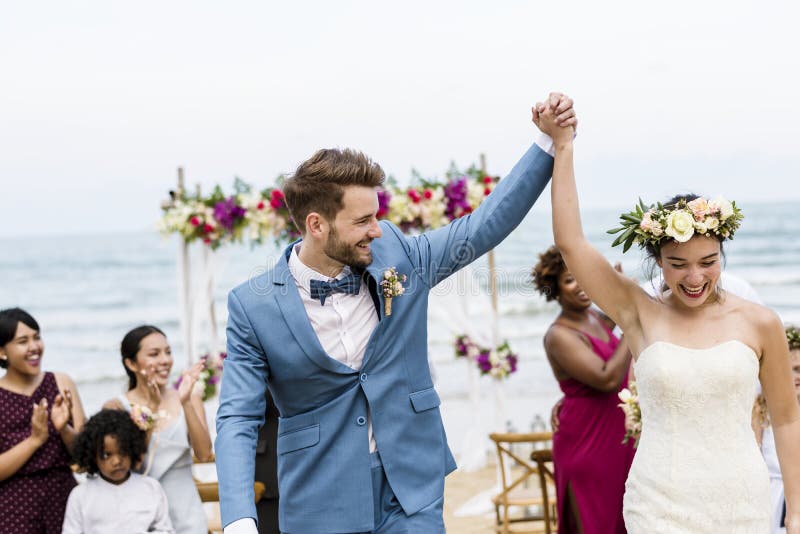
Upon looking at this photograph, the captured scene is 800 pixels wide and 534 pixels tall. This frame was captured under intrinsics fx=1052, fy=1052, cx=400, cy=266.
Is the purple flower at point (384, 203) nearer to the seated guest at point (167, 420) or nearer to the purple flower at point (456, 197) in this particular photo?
the purple flower at point (456, 197)

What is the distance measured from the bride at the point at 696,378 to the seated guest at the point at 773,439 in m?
1.45

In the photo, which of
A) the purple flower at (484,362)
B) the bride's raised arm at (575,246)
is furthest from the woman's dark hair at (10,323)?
the purple flower at (484,362)

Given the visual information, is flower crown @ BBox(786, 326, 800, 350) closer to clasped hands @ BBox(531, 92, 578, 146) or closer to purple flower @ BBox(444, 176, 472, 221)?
clasped hands @ BBox(531, 92, 578, 146)

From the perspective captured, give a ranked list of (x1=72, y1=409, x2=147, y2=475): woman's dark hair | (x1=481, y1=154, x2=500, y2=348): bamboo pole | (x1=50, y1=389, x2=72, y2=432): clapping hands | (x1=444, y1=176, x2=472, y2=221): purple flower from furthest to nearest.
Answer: (x1=481, y1=154, x2=500, y2=348): bamboo pole → (x1=444, y1=176, x2=472, y2=221): purple flower → (x1=50, y1=389, x2=72, y2=432): clapping hands → (x1=72, y1=409, x2=147, y2=475): woman's dark hair

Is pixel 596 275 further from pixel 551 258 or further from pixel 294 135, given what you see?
pixel 294 135

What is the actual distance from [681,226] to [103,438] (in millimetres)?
3222

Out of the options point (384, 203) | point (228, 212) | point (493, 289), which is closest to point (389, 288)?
point (384, 203)

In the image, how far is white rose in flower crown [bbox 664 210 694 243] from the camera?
319 centimetres

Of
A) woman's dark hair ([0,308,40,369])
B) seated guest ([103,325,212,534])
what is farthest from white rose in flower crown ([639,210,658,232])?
woman's dark hair ([0,308,40,369])

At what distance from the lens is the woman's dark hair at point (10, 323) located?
17.8 feet

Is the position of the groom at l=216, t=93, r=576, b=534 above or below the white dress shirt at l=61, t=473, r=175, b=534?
above

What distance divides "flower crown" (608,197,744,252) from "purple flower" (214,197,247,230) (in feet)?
18.0

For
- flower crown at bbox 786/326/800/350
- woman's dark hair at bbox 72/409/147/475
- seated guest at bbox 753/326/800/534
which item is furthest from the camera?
woman's dark hair at bbox 72/409/147/475

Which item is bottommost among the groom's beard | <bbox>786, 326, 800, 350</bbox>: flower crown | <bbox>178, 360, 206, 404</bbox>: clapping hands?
<bbox>178, 360, 206, 404</bbox>: clapping hands
